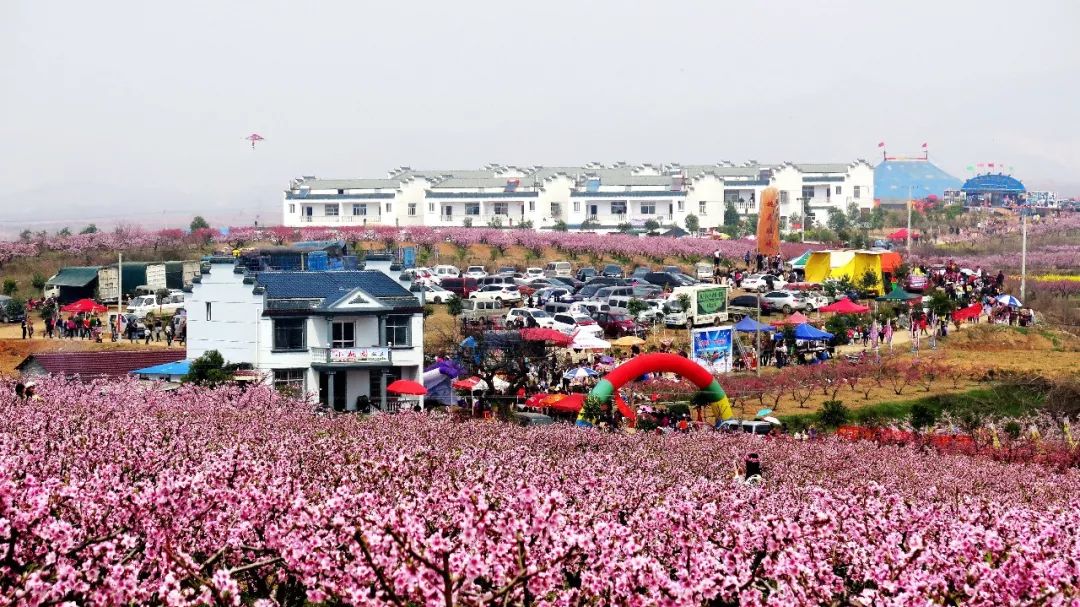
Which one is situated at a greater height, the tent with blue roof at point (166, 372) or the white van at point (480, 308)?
the white van at point (480, 308)

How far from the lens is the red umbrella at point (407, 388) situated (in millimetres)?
42625

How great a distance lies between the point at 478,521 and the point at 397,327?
31.4 meters

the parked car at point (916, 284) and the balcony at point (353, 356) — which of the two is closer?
the balcony at point (353, 356)

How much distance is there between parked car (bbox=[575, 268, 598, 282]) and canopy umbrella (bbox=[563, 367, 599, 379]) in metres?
30.1

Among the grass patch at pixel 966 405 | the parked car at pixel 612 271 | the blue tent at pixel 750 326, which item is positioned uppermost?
the parked car at pixel 612 271

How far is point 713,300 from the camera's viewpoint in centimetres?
5953

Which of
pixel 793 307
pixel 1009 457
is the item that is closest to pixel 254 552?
pixel 1009 457

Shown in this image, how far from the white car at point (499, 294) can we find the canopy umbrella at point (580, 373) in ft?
63.5

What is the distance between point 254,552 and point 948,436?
84.5 feet

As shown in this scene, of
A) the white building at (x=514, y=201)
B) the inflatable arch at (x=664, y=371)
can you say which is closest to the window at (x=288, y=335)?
the inflatable arch at (x=664, y=371)

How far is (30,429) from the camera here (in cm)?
2872

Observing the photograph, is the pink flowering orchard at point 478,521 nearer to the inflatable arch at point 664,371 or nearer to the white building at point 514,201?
the inflatable arch at point 664,371

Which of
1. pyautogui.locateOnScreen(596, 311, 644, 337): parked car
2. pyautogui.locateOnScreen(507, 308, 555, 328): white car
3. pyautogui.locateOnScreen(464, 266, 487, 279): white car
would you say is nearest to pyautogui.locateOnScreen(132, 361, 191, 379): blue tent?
pyautogui.locateOnScreen(507, 308, 555, 328): white car

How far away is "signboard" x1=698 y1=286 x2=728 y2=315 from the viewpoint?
58750mm
